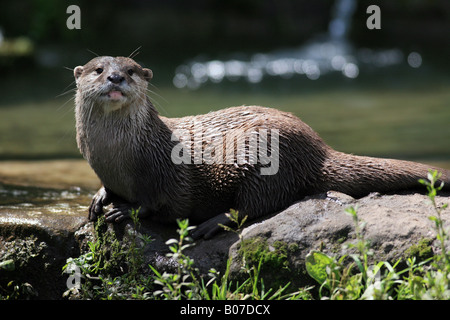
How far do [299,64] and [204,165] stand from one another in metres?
8.51

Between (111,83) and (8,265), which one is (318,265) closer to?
(111,83)

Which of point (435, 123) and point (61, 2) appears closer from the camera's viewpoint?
point (435, 123)

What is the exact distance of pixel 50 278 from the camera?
2.77 metres

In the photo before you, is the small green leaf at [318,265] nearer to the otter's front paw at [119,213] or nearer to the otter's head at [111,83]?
the otter's front paw at [119,213]

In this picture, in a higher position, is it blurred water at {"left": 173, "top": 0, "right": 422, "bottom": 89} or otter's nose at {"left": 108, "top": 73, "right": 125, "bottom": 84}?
blurred water at {"left": 173, "top": 0, "right": 422, "bottom": 89}

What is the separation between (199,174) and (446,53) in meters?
9.63

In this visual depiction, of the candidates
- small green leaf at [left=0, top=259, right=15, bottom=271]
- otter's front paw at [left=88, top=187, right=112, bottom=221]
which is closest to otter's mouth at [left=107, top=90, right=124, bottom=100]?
otter's front paw at [left=88, top=187, right=112, bottom=221]

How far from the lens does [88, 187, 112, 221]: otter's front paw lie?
2.87 meters

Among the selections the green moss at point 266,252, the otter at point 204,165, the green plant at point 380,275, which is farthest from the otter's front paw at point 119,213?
the green plant at point 380,275

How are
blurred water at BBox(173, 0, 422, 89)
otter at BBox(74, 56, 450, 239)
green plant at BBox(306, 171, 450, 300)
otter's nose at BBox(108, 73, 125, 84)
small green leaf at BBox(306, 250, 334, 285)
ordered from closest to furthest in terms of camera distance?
green plant at BBox(306, 171, 450, 300) → small green leaf at BBox(306, 250, 334, 285) → otter's nose at BBox(108, 73, 125, 84) → otter at BBox(74, 56, 450, 239) → blurred water at BBox(173, 0, 422, 89)

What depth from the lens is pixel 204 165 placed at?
9.41 ft

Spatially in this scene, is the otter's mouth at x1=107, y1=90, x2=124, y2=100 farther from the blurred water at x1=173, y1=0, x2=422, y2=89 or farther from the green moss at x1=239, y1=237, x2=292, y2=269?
the blurred water at x1=173, y1=0, x2=422, y2=89
